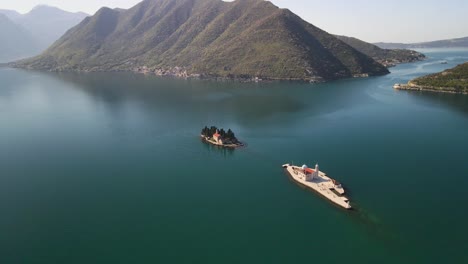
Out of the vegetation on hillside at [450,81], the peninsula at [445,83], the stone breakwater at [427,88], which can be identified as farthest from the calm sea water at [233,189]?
the vegetation on hillside at [450,81]

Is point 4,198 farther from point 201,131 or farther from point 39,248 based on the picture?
point 201,131

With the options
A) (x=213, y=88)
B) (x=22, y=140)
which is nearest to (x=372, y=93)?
(x=213, y=88)

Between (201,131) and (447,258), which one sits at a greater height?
(201,131)

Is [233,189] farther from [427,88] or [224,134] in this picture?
[427,88]

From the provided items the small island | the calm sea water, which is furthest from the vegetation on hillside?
the small island

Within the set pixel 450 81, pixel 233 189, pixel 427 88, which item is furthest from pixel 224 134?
pixel 450 81
